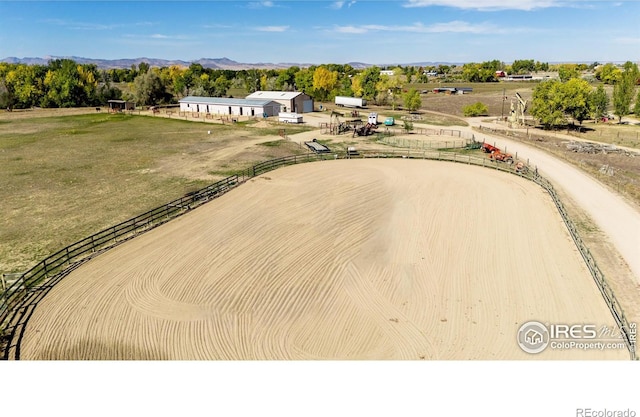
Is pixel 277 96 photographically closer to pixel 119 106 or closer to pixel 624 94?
pixel 119 106

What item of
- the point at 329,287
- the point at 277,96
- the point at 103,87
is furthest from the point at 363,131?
the point at 103,87

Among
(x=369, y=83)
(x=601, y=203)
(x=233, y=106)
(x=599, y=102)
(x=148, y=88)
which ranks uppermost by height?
(x=369, y=83)

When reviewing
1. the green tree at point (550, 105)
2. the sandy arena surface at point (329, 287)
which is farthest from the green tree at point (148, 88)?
the green tree at point (550, 105)

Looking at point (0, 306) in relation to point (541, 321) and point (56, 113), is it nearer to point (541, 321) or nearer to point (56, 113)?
point (541, 321)

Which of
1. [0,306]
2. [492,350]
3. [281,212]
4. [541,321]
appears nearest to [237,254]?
[281,212]

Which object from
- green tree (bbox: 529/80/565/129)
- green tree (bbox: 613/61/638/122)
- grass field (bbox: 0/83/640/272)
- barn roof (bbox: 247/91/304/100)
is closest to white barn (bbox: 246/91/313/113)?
Answer: barn roof (bbox: 247/91/304/100)

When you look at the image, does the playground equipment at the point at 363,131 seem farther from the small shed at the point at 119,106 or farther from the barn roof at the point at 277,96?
the small shed at the point at 119,106
